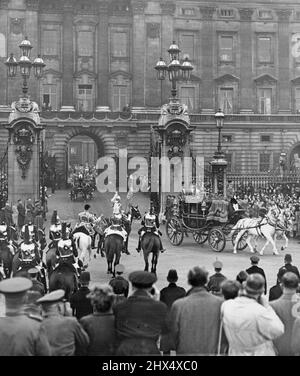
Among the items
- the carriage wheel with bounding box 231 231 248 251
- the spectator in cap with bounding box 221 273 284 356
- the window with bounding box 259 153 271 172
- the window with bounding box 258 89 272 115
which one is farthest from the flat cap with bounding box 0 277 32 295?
the window with bounding box 258 89 272 115

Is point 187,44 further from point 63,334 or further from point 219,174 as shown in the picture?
point 63,334

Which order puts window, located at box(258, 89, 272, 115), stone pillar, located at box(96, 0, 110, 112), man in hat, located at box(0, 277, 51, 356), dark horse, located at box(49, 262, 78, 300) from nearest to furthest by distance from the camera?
man in hat, located at box(0, 277, 51, 356)
dark horse, located at box(49, 262, 78, 300)
stone pillar, located at box(96, 0, 110, 112)
window, located at box(258, 89, 272, 115)

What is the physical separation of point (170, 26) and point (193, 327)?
45.9 meters

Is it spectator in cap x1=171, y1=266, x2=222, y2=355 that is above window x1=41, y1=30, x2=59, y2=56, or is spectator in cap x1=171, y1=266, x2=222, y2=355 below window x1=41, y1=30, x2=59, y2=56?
below

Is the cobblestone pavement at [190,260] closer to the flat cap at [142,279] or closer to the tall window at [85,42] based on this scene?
the flat cap at [142,279]

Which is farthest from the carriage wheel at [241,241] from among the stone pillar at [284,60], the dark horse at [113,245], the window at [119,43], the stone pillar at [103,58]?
the stone pillar at [284,60]

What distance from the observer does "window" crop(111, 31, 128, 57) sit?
50.6m

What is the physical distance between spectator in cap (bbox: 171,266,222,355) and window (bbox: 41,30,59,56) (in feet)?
150

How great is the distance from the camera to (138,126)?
159 ft

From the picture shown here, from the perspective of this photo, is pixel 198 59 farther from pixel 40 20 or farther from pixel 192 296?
pixel 192 296

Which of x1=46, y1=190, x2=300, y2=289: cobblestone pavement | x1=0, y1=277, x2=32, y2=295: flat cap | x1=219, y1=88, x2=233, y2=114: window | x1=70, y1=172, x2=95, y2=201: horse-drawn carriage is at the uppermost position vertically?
x1=219, y1=88, x2=233, y2=114: window

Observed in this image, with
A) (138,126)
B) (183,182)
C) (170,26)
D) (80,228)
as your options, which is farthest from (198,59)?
(80,228)

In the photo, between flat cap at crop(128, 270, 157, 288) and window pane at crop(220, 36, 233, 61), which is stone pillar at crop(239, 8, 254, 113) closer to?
window pane at crop(220, 36, 233, 61)

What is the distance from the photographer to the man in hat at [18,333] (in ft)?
18.3
